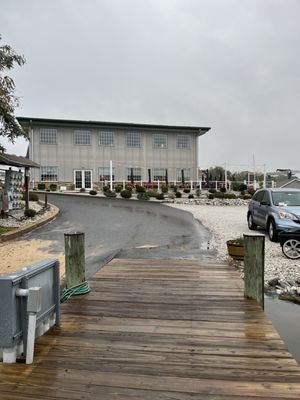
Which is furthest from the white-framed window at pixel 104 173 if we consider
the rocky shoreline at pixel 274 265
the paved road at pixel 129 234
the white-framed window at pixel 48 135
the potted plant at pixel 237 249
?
the potted plant at pixel 237 249

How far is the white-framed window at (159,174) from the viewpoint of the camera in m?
44.1

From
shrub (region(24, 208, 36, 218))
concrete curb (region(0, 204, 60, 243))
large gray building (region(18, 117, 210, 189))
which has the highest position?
large gray building (region(18, 117, 210, 189))

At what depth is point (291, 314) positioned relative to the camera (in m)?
6.29

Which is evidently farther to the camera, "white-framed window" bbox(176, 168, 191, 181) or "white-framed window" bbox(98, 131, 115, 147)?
"white-framed window" bbox(176, 168, 191, 181)

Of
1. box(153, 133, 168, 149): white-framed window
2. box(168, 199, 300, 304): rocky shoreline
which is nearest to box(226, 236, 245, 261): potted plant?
box(168, 199, 300, 304): rocky shoreline

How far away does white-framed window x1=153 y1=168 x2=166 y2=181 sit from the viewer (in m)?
44.1

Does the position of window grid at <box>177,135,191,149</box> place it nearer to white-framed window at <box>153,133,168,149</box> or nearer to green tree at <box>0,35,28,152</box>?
white-framed window at <box>153,133,168,149</box>

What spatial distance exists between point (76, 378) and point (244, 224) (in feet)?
46.6

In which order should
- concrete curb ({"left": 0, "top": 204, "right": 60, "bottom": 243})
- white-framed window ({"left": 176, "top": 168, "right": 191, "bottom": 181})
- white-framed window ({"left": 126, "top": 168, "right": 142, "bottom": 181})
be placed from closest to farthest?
concrete curb ({"left": 0, "top": 204, "right": 60, "bottom": 243}) → white-framed window ({"left": 126, "top": 168, "right": 142, "bottom": 181}) → white-framed window ({"left": 176, "top": 168, "right": 191, "bottom": 181})

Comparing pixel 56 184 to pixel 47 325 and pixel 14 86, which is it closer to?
pixel 14 86

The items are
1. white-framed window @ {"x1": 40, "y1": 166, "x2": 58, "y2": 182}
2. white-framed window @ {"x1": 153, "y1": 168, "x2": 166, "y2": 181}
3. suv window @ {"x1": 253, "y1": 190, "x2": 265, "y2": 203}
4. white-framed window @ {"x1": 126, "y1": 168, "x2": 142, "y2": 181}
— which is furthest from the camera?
white-framed window @ {"x1": 153, "y1": 168, "x2": 166, "y2": 181}

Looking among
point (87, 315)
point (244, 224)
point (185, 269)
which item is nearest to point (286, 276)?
point (185, 269)

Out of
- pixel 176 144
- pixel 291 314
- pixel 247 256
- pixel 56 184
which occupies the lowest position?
Result: pixel 291 314

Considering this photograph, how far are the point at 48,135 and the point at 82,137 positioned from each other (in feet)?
12.0
